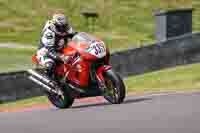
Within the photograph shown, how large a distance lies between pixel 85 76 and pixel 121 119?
306cm

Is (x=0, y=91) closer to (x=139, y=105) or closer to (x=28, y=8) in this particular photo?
(x=139, y=105)

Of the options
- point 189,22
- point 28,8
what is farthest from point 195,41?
point 28,8

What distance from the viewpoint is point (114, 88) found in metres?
12.8

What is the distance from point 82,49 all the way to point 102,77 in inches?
24.7

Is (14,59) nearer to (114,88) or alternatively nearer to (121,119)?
(114,88)

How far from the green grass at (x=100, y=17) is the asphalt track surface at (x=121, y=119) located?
17.8 m

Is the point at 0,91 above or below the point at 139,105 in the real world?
below

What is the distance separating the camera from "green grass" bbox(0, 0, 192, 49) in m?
31.2

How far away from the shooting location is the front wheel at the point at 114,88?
1263cm

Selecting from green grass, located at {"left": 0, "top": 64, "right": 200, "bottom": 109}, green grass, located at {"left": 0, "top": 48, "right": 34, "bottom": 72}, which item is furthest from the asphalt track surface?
green grass, located at {"left": 0, "top": 48, "right": 34, "bottom": 72}

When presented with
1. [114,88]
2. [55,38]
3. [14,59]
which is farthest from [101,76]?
[14,59]

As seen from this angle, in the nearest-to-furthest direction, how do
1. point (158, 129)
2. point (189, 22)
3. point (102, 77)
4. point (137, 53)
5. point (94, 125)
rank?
1. point (158, 129)
2. point (94, 125)
3. point (102, 77)
4. point (137, 53)
5. point (189, 22)

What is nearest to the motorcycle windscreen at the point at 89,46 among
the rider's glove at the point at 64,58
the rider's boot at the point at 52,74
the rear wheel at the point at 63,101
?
the rider's glove at the point at 64,58

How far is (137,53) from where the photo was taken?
21078 millimetres
